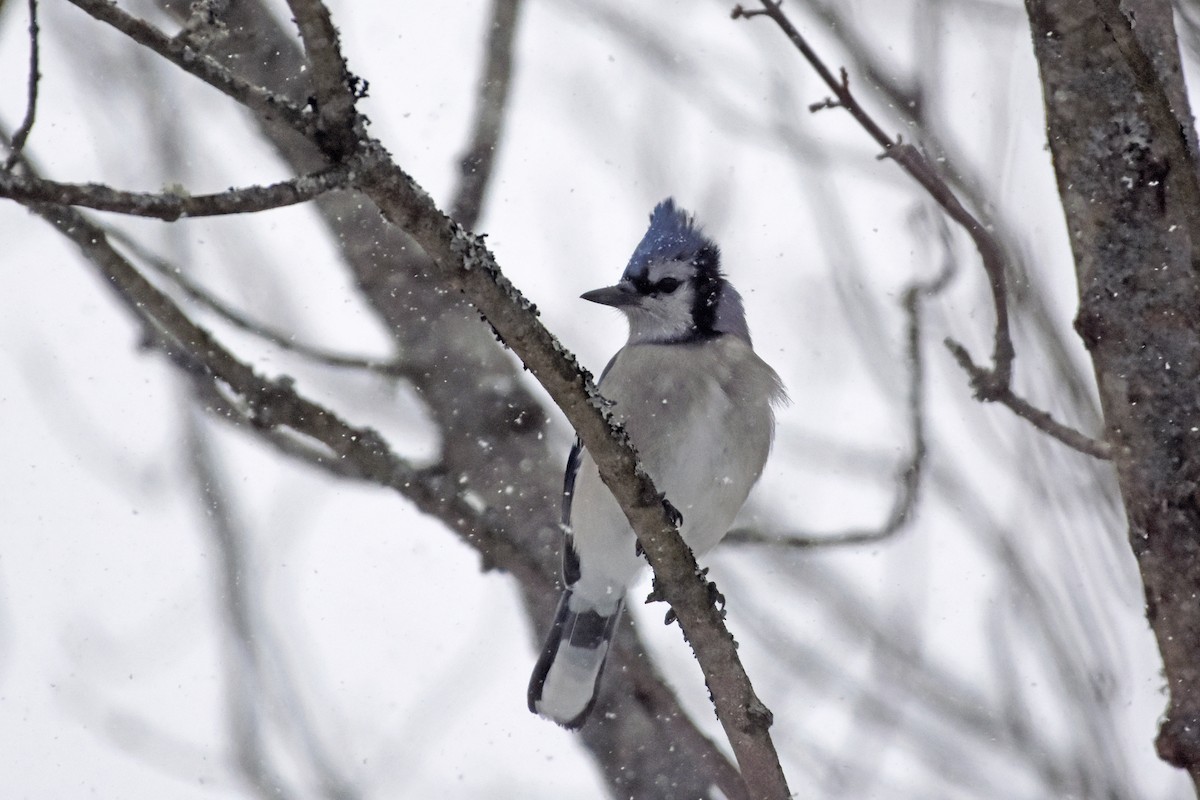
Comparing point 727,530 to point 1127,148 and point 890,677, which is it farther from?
point 1127,148

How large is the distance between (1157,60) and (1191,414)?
61 centimetres

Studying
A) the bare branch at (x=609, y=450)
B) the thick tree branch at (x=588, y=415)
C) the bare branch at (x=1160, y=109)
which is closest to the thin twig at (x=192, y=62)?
the thick tree branch at (x=588, y=415)

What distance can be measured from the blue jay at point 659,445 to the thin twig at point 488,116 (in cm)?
43

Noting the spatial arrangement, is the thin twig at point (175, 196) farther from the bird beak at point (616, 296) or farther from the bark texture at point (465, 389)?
the bird beak at point (616, 296)

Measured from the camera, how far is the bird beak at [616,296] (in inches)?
140

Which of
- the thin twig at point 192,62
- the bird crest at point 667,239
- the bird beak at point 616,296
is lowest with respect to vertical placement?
the thin twig at point 192,62

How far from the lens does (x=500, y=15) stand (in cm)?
360

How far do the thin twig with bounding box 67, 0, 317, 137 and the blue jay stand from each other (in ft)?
6.36

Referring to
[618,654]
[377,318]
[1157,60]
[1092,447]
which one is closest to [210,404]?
[377,318]

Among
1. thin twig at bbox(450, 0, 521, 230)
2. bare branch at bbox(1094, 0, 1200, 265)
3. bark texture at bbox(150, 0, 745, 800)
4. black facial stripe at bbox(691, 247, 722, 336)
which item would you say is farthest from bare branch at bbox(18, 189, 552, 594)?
bare branch at bbox(1094, 0, 1200, 265)

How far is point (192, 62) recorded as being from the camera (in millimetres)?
1356

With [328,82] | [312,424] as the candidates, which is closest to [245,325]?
[312,424]

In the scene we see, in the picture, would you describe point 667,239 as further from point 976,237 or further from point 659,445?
point 976,237

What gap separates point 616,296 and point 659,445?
568 millimetres
